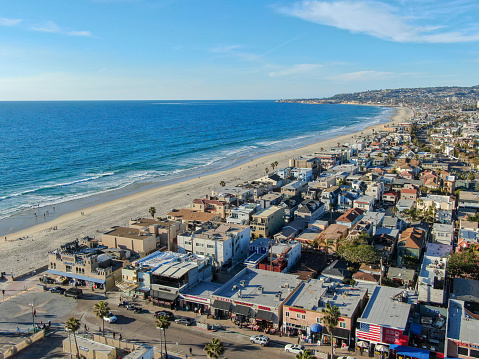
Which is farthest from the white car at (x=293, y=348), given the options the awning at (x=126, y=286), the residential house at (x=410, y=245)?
the residential house at (x=410, y=245)

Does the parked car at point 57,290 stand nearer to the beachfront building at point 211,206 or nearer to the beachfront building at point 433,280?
the beachfront building at point 211,206

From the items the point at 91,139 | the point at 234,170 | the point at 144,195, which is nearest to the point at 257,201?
the point at 144,195

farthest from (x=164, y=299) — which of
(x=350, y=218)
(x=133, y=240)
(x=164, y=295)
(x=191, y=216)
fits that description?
(x=350, y=218)

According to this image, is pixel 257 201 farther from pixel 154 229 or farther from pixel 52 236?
pixel 52 236

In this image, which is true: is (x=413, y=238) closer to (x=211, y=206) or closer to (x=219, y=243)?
(x=219, y=243)

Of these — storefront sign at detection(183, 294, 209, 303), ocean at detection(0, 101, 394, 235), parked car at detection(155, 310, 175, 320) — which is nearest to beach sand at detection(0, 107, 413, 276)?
ocean at detection(0, 101, 394, 235)

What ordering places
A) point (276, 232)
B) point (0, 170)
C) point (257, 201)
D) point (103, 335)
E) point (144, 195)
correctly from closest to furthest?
point (103, 335) → point (276, 232) → point (257, 201) → point (144, 195) → point (0, 170)

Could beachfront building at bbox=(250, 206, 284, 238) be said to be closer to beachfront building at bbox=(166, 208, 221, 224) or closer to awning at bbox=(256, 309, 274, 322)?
beachfront building at bbox=(166, 208, 221, 224)
